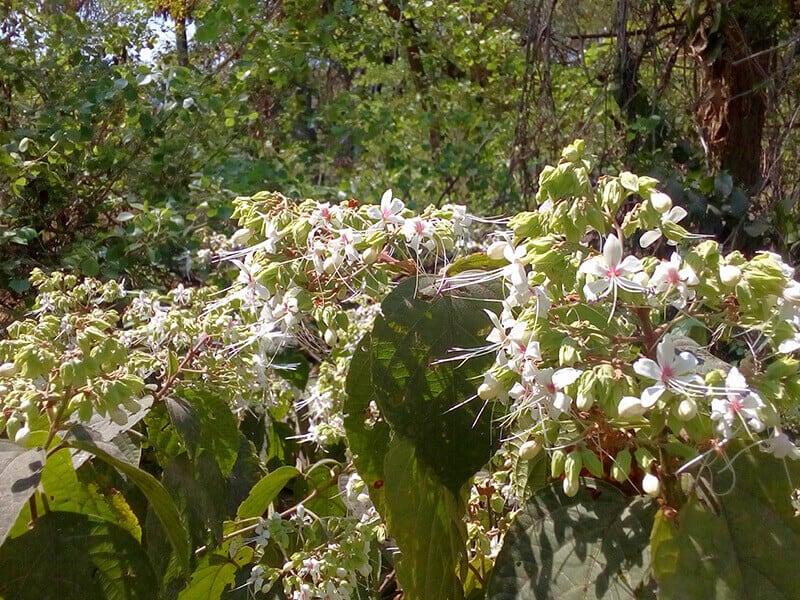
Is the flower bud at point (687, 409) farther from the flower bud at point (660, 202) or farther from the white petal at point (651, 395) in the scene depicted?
the flower bud at point (660, 202)

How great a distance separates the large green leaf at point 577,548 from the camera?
507 millimetres

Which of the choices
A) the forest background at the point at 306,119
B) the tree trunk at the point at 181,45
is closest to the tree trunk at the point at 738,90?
the forest background at the point at 306,119

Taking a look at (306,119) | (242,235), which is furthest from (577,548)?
(306,119)

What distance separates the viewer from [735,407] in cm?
44

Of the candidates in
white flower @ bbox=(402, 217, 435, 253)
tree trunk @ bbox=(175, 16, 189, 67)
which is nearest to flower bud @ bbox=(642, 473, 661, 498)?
white flower @ bbox=(402, 217, 435, 253)

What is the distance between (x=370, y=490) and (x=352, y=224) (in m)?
0.24

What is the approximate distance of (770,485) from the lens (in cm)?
48

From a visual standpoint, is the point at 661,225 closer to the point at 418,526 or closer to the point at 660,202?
the point at 660,202

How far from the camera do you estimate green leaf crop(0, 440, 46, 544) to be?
1.69ft

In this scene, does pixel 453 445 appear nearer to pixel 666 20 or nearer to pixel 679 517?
pixel 679 517

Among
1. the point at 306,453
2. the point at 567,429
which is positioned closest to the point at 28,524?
the point at 567,429

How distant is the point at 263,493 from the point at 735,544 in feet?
1.70

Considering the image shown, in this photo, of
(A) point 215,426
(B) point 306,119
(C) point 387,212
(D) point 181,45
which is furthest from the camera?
(D) point 181,45

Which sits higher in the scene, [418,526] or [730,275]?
[730,275]
